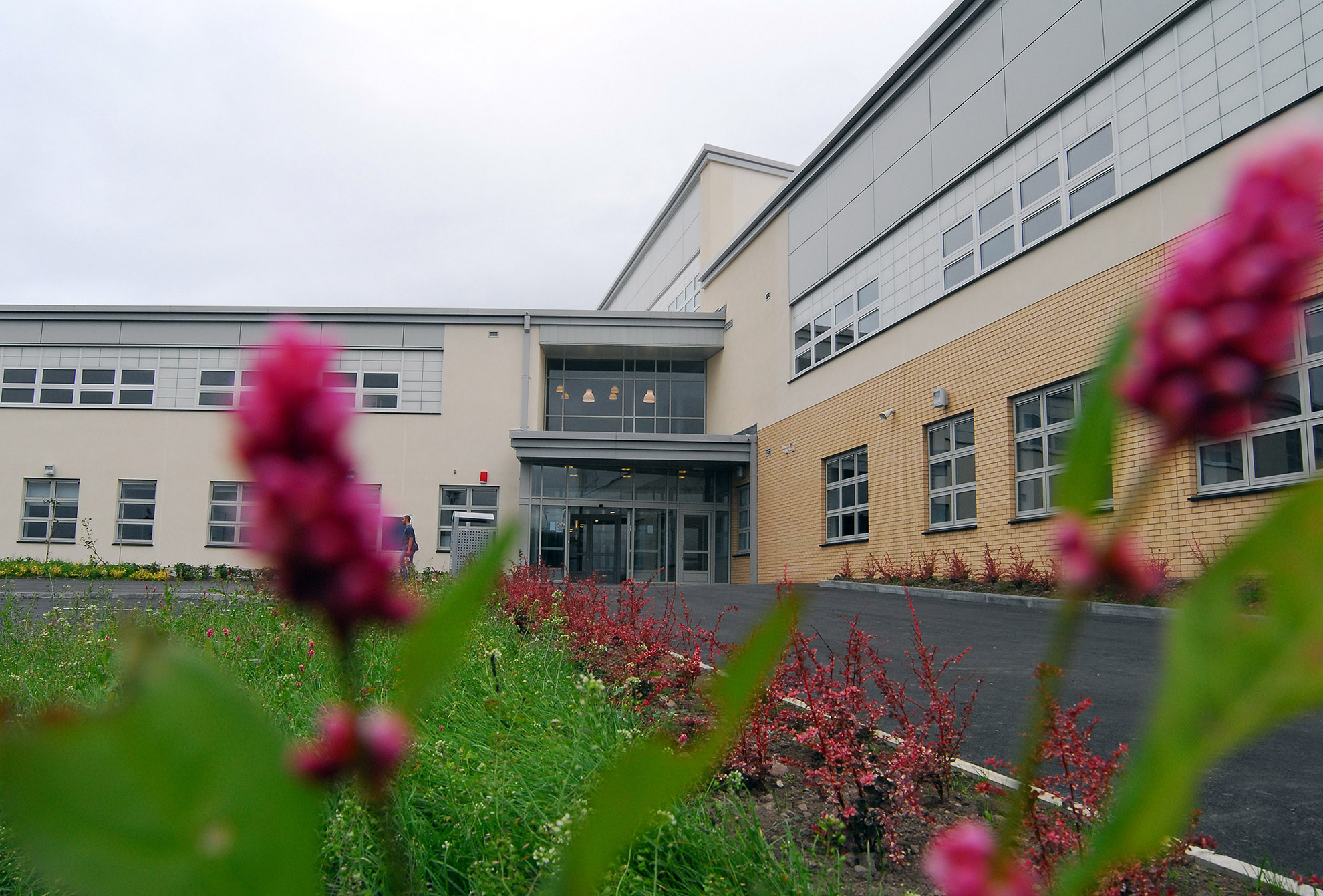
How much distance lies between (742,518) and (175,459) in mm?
16216

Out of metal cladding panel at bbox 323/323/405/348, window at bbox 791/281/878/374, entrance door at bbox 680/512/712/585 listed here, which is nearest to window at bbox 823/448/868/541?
window at bbox 791/281/878/374

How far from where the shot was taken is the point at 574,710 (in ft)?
11.7

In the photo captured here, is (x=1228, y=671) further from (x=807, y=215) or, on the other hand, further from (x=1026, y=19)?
(x=807, y=215)

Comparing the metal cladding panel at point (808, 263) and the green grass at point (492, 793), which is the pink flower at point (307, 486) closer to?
the green grass at point (492, 793)

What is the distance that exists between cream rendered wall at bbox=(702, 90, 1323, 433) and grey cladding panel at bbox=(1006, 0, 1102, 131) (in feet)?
7.43

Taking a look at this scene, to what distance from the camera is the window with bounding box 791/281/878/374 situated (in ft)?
59.3

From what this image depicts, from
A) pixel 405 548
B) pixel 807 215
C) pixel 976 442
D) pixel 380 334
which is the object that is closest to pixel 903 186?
pixel 807 215

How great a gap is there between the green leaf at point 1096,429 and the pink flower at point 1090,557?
2 cm

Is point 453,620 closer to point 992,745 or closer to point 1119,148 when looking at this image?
point 992,745

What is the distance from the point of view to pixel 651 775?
0.29 metres

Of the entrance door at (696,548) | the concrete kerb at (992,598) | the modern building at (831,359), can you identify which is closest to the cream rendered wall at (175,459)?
the modern building at (831,359)

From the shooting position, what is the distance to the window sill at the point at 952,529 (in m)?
14.4

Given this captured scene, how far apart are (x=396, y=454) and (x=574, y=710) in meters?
22.1

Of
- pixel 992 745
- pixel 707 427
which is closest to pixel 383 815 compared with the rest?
pixel 992 745
